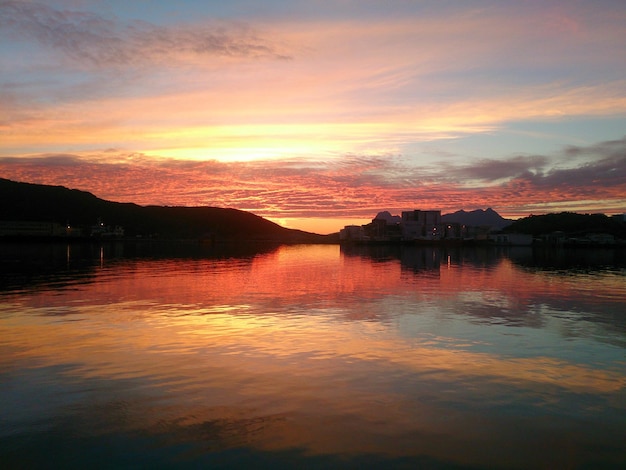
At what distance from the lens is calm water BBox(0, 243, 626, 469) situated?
34.0 feet

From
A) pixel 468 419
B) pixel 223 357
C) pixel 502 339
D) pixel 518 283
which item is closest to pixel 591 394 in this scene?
pixel 468 419

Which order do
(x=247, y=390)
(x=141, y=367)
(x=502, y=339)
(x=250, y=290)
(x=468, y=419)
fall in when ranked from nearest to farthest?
1. (x=468, y=419)
2. (x=247, y=390)
3. (x=141, y=367)
4. (x=502, y=339)
5. (x=250, y=290)

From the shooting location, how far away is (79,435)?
11.0 m

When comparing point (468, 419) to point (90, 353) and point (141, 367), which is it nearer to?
point (141, 367)

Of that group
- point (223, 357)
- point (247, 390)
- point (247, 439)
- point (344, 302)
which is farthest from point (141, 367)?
point (344, 302)

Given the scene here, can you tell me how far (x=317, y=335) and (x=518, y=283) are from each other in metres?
38.2

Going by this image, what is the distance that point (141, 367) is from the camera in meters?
16.8

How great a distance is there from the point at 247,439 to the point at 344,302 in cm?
2426

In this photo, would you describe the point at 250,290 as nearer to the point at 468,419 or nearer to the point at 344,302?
the point at 344,302

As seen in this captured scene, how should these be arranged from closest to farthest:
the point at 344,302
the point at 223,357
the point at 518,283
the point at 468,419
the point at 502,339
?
the point at 468,419 < the point at 223,357 < the point at 502,339 < the point at 344,302 < the point at 518,283

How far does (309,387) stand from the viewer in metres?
14.8

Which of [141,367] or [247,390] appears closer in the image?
[247,390]

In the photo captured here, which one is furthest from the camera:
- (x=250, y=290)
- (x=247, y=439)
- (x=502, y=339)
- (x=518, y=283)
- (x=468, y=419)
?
(x=518, y=283)

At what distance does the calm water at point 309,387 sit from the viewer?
10.4m
